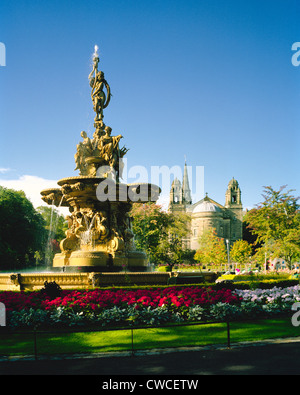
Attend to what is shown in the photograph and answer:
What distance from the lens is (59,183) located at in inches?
674

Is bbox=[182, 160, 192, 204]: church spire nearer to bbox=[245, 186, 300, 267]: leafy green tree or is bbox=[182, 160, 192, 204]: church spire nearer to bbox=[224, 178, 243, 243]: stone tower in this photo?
bbox=[224, 178, 243, 243]: stone tower

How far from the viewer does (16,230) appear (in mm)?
48000

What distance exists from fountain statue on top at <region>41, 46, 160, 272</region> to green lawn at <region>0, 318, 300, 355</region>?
7112mm

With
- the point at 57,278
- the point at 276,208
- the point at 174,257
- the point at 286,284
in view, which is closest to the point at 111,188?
the point at 57,278

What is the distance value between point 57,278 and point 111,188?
14.8 ft

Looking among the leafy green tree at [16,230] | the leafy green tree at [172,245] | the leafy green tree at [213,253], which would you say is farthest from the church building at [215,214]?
the leafy green tree at [16,230]

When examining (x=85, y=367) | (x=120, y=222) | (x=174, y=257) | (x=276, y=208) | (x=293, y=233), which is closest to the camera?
(x=85, y=367)

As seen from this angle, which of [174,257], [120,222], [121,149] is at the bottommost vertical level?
[174,257]

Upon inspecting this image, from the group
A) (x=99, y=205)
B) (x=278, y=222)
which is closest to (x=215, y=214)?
(x=278, y=222)

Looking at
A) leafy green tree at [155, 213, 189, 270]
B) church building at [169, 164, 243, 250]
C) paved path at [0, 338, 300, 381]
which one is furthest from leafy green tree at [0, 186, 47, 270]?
church building at [169, 164, 243, 250]

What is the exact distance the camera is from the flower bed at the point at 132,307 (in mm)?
8977

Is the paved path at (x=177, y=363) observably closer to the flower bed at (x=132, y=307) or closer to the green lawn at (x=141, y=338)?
the green lawn at (x=141, y=338)

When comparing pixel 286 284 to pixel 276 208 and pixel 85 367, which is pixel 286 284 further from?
A: pixel 276 208
